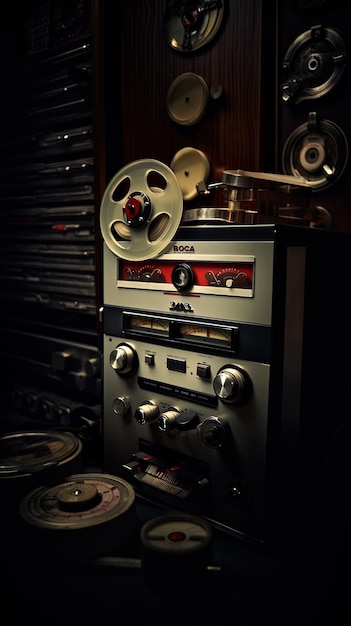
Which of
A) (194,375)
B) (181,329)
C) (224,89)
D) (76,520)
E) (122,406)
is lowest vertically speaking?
(76,520)

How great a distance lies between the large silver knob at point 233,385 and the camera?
1200mm

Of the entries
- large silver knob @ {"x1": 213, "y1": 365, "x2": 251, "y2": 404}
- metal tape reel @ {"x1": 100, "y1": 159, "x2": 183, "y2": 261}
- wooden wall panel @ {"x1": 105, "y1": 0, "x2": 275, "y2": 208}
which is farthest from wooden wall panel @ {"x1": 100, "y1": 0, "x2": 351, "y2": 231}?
large silver knob @ {"x1": 213, "y1": 365, "x2": 251, "y2": 404}

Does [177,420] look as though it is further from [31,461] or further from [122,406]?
[31,461]

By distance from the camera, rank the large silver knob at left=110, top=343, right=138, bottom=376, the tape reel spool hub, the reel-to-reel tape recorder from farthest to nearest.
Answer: the tape reel spool hub → the large silver knob at left=110, top=343, right=138, bottom=376 → the reel-to-reel tape recorder

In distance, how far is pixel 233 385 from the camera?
47.1 inches

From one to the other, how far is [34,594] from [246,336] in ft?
Result: 2.41

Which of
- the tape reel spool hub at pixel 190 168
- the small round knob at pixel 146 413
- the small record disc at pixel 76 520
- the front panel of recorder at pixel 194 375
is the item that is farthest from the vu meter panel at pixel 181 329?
the tape reel spool hub at pixel 190 168

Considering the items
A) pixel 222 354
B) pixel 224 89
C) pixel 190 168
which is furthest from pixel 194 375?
pixel 224 89

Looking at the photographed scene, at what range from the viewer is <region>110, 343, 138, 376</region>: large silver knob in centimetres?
149

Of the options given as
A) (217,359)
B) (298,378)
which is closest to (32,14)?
(217,359)

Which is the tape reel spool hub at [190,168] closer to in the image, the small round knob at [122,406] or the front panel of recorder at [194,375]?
the front panel of recorder at [194,375]

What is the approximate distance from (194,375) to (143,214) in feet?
1.51

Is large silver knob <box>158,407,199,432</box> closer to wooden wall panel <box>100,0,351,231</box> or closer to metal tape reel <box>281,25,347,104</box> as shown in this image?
wooden wall panel <box>100,0,351,231</box>

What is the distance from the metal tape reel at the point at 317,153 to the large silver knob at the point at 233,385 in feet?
2.59
